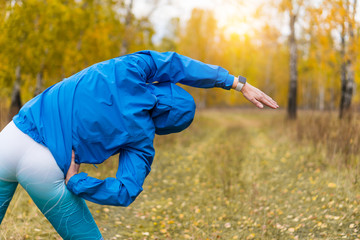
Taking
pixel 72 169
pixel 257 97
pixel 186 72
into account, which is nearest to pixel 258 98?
pixel 257 97

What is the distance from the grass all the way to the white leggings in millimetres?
1677

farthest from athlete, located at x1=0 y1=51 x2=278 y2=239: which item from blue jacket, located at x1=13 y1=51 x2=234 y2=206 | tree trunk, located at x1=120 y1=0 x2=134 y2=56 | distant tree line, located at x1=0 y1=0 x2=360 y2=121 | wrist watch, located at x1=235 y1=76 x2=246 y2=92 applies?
tree trunk, located at x1=120 y1=0 x2=134 y2=56

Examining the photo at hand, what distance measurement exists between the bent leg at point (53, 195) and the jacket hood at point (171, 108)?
0.62m

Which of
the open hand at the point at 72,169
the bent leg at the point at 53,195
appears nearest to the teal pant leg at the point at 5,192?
the bent leg at the point at 53,195

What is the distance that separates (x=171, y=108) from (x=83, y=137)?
51cm

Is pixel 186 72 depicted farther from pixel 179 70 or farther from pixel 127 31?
pixel 127 31

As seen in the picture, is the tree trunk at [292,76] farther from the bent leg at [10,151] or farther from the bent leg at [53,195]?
the bent leg at [10,151]

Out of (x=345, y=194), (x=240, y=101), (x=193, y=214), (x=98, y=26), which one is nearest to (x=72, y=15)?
(x=98, y=26)

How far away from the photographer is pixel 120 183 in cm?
172

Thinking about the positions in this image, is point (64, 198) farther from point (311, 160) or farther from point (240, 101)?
point (240, 101)

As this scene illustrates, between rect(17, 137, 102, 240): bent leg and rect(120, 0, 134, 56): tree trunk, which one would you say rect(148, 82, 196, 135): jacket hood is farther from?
rect(120, 0, 134, 56): tree trunk

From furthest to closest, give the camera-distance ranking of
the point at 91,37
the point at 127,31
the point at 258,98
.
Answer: the point at 127,31
the point at 91,37
the point at 258,98

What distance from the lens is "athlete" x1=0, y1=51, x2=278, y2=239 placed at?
1672 millimetres

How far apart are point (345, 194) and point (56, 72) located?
753cm
